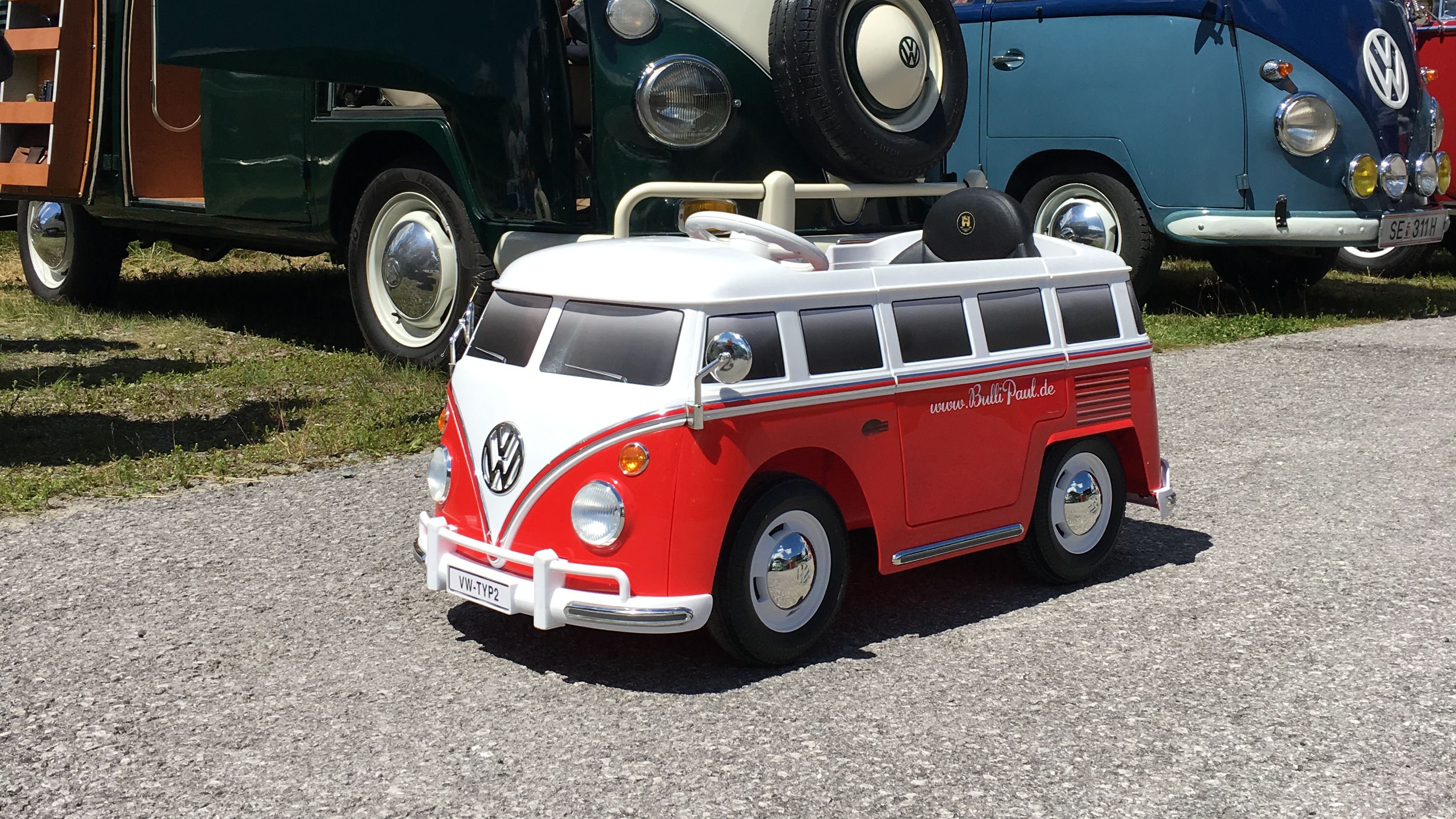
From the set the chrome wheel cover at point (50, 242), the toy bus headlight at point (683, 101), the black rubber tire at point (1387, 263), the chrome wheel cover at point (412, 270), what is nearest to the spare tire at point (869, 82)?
the toy bus headlight at point (683, 101)

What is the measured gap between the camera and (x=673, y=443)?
3.65 m

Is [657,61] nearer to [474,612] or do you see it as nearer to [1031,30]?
[474,612]

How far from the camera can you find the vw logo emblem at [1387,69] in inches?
356

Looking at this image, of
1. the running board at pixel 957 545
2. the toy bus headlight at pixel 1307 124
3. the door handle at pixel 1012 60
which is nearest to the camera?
the running board at pixel 957 545

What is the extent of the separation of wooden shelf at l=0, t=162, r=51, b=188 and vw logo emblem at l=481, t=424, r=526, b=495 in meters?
6.11

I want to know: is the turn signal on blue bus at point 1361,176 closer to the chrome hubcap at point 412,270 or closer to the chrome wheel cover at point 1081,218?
the chrome wheel cover at point 1081,218

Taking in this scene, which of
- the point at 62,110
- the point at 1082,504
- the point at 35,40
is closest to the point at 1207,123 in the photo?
the point at 1082,504

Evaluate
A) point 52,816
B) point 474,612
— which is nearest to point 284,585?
point 474,612

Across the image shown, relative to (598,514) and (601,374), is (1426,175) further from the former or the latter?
(598,514)

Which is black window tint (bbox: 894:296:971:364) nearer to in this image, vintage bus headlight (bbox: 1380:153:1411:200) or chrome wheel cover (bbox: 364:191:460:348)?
chrome wheel cover (bbox: 364:191:460:348)

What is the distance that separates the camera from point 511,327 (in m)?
4.13

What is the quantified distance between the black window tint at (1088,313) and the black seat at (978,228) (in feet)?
0.57

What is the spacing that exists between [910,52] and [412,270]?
263 cm

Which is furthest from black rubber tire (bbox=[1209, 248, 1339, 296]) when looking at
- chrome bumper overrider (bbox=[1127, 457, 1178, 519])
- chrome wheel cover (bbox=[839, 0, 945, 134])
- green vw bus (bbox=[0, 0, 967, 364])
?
chrome bumper overrider (bbox=[1127, 457, 1178, 519])
